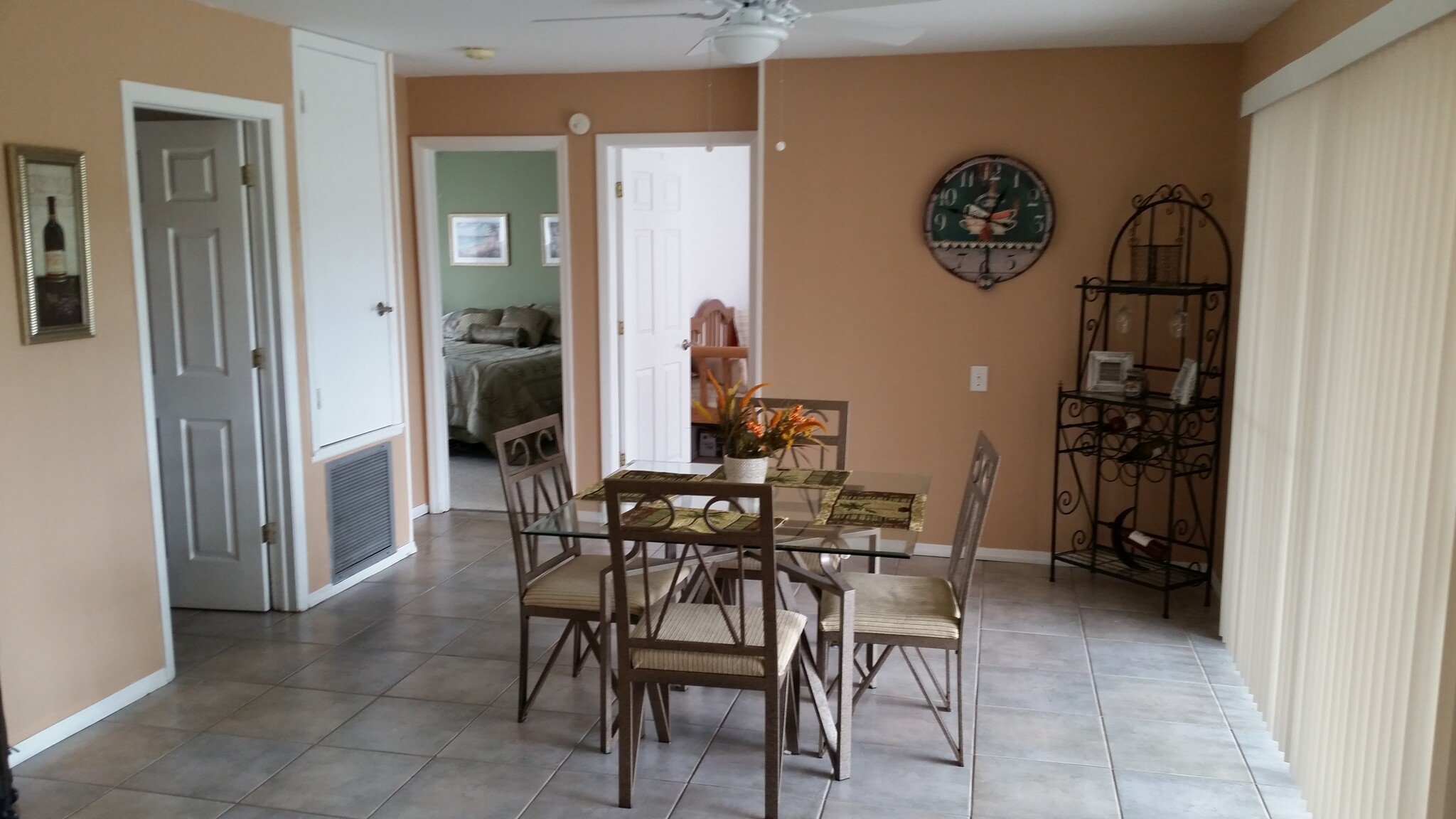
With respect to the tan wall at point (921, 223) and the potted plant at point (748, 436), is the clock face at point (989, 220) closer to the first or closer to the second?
the tan wall at point (921, 223)

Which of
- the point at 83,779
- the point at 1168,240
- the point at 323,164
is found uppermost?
the point at 323,164

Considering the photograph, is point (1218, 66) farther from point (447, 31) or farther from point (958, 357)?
point (447, 31)

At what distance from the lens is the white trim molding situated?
2178mm

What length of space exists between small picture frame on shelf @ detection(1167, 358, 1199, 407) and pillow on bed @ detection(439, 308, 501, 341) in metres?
5.60

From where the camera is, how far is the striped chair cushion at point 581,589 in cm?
324

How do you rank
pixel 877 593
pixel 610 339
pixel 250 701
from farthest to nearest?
pixel 610 339
pixel 250 701
pixel 877 593

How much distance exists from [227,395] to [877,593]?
8.83 feet

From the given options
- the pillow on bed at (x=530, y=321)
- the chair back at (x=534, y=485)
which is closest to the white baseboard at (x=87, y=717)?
the chair back at (x=534, y=485)

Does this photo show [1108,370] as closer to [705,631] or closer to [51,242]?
[705,631]

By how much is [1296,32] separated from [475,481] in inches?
198

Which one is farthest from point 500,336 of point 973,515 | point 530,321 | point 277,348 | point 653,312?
point 973,515

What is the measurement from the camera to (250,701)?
11.6ft

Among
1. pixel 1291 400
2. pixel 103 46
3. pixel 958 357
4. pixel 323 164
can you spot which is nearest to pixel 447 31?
pixel 323 164

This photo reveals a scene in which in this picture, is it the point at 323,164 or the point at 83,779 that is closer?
the point at 83,779
